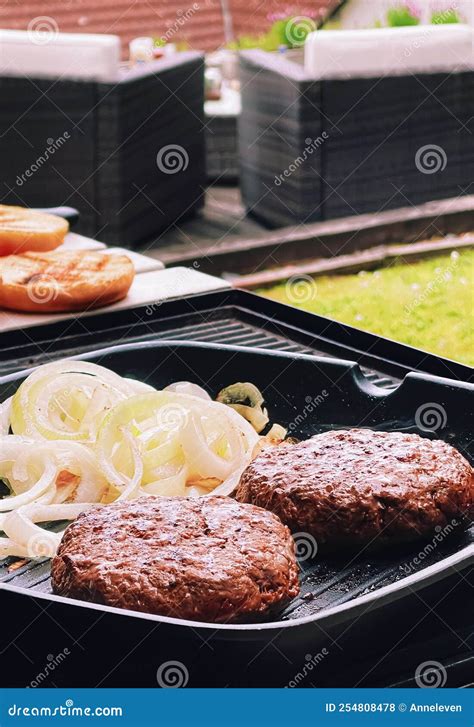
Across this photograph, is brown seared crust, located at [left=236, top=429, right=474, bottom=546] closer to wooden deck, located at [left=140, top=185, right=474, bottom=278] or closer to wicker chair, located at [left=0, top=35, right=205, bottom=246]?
wooden deck, located at [left=140, top=185, right=474, bottom=278]

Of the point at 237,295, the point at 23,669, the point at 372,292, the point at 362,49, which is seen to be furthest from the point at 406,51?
the point at 23,669

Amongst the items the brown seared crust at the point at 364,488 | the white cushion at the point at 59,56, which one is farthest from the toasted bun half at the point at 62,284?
the white cushion at the point at 59,56

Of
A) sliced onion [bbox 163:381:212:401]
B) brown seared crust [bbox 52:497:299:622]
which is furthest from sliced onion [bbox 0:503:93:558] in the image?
sliced onion [bbox 163:381:212:401]

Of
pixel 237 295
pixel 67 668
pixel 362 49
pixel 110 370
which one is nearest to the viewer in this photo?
pixel 67 668

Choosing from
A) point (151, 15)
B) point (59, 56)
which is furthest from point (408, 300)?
point (151, 15)

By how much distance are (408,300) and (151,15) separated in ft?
28.1

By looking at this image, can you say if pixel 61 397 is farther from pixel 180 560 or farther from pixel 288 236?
pixel 288 236

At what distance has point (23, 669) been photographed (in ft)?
7.02

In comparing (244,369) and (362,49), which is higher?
(362,49)

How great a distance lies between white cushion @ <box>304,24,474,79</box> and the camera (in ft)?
24.5

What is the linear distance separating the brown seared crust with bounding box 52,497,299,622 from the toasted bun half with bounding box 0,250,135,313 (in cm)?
159

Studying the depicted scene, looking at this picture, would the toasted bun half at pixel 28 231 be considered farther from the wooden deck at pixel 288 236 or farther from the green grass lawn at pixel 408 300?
the wooden deck at pixel 288 236

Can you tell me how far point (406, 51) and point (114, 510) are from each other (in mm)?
6077

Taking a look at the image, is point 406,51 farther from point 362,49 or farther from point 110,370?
point 110,370
